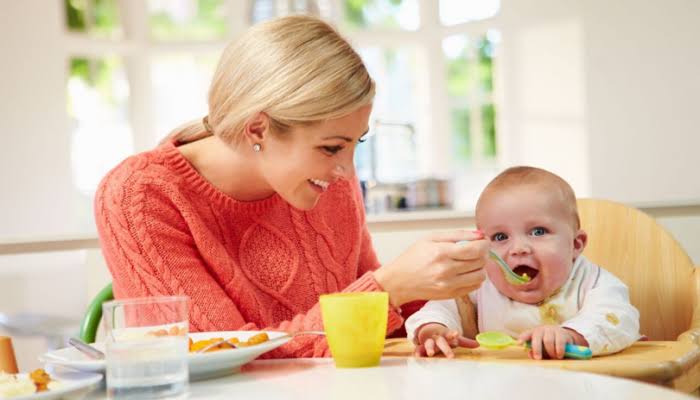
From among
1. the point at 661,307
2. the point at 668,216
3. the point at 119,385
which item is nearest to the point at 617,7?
the point at 668,216

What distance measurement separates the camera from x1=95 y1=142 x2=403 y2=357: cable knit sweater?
4.70 ft

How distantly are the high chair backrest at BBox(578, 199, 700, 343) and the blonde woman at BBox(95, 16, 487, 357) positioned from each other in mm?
552

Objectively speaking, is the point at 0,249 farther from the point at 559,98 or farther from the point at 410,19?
the point at 410,19

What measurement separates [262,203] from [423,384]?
840 millimetres

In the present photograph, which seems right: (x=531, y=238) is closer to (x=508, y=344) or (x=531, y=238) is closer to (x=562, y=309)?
(x=562, y=309)

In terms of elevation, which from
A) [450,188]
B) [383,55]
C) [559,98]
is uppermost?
[383,55]

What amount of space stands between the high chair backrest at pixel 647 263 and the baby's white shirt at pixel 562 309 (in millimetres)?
→ 259

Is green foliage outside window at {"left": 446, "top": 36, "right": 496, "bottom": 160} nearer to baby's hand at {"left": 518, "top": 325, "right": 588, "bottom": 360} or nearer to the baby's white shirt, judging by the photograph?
the baby's white shirt

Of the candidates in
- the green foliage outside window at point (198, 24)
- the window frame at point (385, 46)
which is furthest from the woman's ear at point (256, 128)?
the green foliage outside window at point (198, 24)

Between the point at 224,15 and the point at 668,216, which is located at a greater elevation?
the point at 224,15

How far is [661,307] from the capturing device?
67.9 inches

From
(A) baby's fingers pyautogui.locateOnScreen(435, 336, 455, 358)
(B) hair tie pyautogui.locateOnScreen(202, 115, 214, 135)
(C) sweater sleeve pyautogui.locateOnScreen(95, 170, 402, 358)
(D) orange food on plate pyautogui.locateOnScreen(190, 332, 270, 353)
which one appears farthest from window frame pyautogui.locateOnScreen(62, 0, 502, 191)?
(D) orange food on plate pyautogui.locateOnScreen(190, 332, 270, 353)

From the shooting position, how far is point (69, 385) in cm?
96

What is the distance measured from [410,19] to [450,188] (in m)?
2.52
